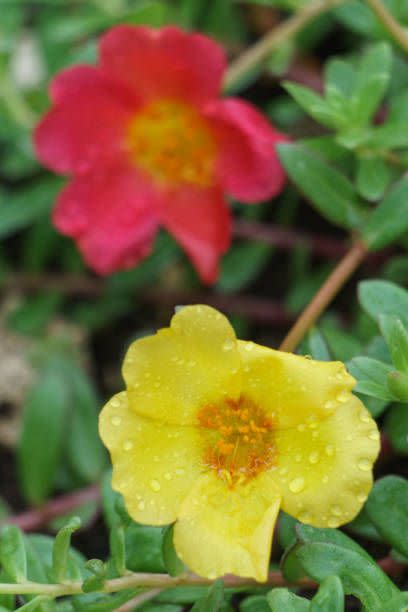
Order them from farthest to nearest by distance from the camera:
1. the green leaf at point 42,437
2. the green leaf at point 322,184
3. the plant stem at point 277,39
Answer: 1. the green leaf at point 42,437
2. the plant stem at point 277,39
3. the green leaf at point 322,184

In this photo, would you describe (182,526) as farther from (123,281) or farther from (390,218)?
(123,281)

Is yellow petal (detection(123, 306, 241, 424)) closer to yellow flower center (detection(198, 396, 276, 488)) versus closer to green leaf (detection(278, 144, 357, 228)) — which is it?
yellow flower center (detection(198, 396, 276, 488))

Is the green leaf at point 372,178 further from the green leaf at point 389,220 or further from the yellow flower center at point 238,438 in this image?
the yellow flower center at point 238,438

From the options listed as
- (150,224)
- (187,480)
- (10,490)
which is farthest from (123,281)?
(187,480)

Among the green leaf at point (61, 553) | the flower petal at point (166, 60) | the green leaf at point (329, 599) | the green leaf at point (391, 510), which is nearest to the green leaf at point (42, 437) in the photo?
the flower petal at point (166, 60)

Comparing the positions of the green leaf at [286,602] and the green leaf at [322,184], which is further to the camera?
the green leaf at [322,184]

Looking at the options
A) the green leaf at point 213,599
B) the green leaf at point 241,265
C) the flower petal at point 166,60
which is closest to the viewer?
the green leaf at point 213,599
